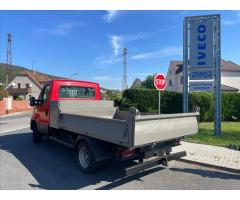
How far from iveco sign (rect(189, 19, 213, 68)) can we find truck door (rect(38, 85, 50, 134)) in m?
6.53

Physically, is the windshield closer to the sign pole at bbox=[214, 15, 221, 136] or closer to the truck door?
the truck door

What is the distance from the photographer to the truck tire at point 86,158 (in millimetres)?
5709

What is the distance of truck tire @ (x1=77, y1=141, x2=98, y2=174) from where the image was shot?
571 centimetres

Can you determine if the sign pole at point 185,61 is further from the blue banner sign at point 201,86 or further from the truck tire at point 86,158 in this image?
the truck tire at point 86,158

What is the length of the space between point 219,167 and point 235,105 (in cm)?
1356

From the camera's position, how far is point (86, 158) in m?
6.14

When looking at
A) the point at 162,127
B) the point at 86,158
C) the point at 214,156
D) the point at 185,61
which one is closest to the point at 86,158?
the point at 86,158

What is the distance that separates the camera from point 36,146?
30.2 feet

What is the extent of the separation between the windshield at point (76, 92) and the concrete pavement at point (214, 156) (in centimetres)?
345

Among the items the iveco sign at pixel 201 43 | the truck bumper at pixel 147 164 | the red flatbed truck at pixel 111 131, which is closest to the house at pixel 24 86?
the iveco sign at pixel 201 43

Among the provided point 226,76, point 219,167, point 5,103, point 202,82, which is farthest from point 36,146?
point 226,76

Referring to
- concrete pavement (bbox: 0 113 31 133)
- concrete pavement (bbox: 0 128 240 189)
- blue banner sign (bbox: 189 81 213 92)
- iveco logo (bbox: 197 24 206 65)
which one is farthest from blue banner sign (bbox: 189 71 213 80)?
concrete pavement (bbox: 0 113 31 133)

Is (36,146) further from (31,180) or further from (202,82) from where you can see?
(202,82)

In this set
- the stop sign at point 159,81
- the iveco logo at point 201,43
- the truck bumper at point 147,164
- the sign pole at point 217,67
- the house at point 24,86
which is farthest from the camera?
the house at point 24,86
